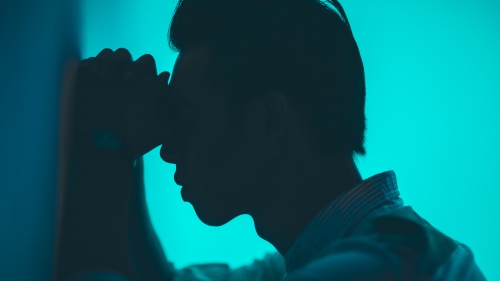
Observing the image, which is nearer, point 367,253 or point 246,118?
point 367,253

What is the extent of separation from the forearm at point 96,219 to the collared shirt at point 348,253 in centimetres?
5

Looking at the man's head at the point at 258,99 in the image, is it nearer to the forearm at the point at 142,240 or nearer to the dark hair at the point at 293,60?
the dark hair at the point at 293,60

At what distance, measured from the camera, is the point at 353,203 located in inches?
28.9

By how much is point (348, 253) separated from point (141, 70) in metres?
0.46

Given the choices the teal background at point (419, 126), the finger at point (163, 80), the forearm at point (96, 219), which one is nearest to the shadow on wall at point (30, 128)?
the forearm at point (96, 219)

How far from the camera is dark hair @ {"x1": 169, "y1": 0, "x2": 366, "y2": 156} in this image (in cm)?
79

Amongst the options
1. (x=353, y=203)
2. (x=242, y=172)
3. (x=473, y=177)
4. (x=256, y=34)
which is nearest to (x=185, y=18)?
(x=256, y=34)

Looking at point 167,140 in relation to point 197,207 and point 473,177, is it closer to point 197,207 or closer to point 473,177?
point 197,207

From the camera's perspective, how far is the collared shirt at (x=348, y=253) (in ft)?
1.86

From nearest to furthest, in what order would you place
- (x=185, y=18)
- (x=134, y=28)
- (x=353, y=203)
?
(x=353, y=203) → (x=185, y=18) → (x=134, y=28)

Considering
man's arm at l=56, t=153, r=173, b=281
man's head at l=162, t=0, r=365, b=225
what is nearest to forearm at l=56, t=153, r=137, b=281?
man's arm at l=56, t=153, r=173, b=281

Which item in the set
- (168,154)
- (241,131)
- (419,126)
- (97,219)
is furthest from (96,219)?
(419,126)

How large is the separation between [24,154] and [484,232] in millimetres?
872

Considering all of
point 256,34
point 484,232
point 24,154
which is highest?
point 256,34
